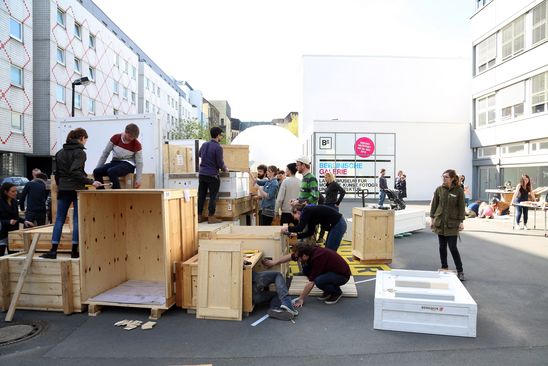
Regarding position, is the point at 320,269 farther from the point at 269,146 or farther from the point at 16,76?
the point at 16,76

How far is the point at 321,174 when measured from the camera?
2716 centimetres

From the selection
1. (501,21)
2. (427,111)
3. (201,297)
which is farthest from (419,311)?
(427,111)

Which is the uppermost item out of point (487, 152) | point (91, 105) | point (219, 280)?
point (91, 105)

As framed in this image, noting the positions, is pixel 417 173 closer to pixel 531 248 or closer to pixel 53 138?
pixel 531 248

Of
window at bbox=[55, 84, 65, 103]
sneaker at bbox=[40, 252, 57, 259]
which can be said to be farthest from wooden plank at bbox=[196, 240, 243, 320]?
window at bbox=[55, 84, 65, 103]

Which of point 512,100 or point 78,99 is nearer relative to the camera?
point 512,100

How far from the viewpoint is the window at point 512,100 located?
21.9 m

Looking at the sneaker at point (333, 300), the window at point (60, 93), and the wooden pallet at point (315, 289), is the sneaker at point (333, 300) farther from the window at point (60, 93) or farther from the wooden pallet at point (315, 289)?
the window at point (60, 93)

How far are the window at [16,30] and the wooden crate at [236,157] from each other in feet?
72.1

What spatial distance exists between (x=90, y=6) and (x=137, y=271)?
3739cm

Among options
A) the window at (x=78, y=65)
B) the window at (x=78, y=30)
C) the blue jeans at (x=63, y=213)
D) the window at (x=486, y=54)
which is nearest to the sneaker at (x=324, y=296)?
the blue jeans at (x=63, y=213)

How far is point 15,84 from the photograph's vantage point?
25156mm

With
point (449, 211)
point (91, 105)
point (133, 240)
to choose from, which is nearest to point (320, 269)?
point (449, 211)

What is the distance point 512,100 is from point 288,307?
22175mm
